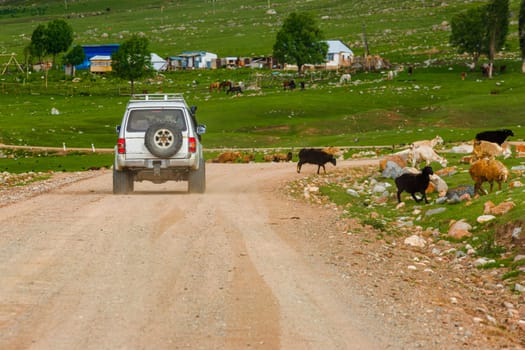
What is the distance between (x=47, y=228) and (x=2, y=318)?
24.4 ft

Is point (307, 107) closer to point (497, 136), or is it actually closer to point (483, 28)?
point (483, 28)

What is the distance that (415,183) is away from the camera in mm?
22906

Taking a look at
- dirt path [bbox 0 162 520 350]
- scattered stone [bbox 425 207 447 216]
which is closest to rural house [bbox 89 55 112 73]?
dirt path [bbox 0 162 520 350]

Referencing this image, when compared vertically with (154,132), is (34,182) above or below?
below

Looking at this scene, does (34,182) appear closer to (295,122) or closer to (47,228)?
(47,228)

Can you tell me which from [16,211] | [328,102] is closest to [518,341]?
[16,211]

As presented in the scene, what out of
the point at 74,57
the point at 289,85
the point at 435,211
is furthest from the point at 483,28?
the point at 435,211

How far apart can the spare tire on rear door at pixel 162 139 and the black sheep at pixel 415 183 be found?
20.0ft

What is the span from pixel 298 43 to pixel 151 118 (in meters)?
99.4

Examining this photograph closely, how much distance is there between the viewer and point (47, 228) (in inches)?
705

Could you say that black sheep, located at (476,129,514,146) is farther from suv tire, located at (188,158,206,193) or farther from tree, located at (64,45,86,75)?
tree, located at (64,45,86,75)

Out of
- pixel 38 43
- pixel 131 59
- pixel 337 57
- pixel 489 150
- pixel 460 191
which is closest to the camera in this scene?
pixel 460 191

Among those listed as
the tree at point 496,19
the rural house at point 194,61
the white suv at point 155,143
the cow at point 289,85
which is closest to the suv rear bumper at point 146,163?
the white suv at point 155,143

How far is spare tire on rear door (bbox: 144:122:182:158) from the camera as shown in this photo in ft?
81.8
